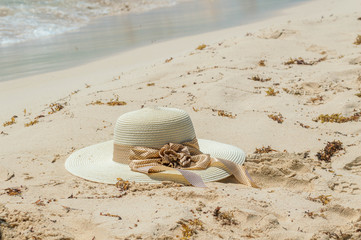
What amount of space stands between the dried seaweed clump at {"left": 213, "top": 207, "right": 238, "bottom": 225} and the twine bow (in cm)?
69

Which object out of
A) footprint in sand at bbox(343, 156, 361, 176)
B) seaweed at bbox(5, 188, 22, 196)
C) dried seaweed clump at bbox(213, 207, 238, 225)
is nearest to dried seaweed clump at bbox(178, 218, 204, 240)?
dried seaweed clump at bbox(213, 207, 238, 225)

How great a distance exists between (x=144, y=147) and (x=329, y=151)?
6.17 feet

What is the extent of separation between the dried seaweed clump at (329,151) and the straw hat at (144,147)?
33.2 inches

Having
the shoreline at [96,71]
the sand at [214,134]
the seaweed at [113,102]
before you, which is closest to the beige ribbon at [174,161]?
the sand at [214,134]

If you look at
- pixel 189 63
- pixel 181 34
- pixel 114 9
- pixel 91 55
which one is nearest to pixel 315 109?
pixel 189 63

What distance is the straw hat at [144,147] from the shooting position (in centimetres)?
387

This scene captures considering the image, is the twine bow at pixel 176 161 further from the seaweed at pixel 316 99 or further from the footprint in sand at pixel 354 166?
the seaweed at pixel 316 99

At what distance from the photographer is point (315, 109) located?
6141 mm

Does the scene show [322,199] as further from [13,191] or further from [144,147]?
[13,191]

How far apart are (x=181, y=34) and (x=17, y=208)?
32.2ft

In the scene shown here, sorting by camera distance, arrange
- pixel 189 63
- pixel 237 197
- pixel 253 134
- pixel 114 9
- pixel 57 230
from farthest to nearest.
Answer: pixel 114 9 → pixel 189 63 → pixel 253 134 → pixel 237 197 → pixel 57 230

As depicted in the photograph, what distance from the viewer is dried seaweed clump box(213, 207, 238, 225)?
3.11 metres

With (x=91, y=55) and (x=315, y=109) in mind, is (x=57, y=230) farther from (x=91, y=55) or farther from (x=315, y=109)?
(x=91, y=55)

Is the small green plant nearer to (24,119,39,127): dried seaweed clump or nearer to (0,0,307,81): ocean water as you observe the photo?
(24,119,39,127): dried seaweed clump
